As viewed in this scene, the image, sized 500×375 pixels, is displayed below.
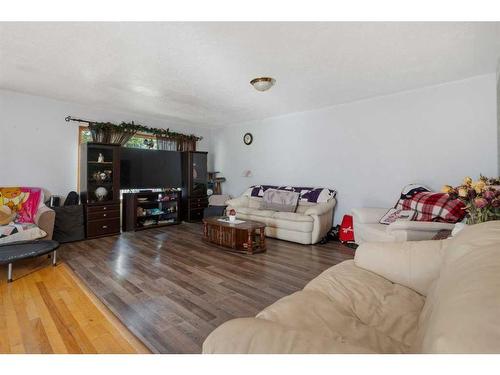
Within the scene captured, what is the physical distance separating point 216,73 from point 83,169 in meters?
3.04

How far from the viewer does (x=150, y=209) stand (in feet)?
17.4

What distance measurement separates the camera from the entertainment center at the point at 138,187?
175 inches

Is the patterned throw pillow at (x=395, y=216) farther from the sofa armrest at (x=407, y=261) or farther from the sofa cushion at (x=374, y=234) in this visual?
the sofa armrest at (x=407, y=261)

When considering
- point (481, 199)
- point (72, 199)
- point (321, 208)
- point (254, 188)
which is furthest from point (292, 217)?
point (72, 199)

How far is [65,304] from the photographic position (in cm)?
217

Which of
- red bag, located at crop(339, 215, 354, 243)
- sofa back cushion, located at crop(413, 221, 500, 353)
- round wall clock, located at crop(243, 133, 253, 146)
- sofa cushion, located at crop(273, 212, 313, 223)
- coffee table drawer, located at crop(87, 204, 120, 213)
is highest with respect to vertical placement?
round wall clock, located at crop(243, 133, 253, 146)

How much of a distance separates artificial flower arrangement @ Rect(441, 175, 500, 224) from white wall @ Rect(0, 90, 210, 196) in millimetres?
5359

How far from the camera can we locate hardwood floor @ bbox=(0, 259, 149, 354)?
1.63 metres

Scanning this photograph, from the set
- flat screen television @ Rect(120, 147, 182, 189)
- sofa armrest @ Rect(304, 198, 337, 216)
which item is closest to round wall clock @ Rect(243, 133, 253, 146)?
flat screen television @ Rect(120, 147, 182, 189)

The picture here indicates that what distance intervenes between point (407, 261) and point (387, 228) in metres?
1.67

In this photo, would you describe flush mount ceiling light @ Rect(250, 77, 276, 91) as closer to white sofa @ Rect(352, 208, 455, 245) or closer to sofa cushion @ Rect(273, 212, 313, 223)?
sofa cushion @ Rect(273, 212, 313, 223)

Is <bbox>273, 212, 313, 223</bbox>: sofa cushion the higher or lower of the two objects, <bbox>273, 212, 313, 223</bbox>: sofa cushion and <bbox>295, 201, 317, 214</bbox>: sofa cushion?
the lower

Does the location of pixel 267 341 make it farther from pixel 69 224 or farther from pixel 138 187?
pixel 138 187
